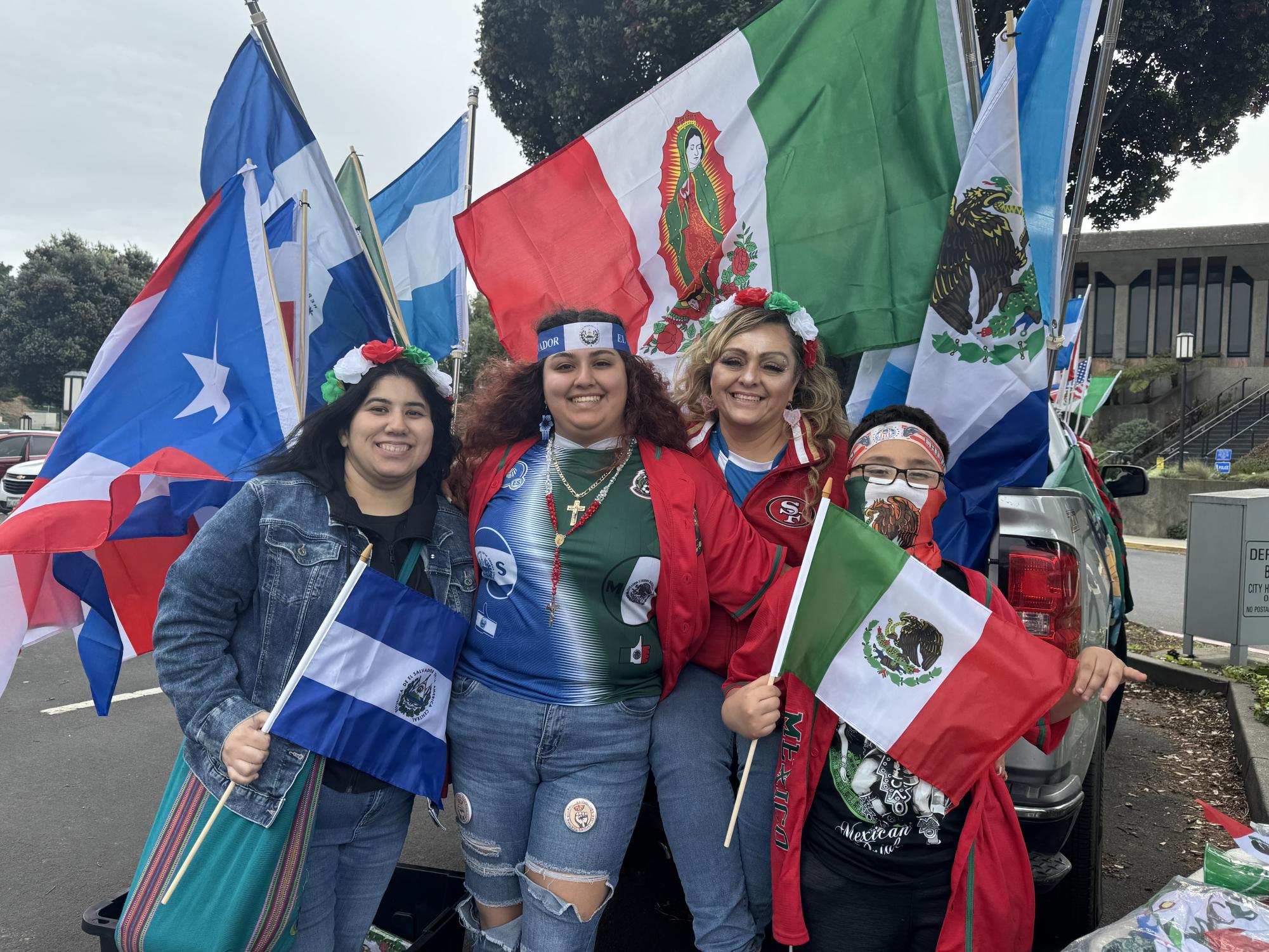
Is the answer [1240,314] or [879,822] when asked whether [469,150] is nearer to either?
[879,822]

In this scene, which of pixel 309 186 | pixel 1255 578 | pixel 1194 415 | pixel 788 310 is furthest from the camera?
pixel 1194 415

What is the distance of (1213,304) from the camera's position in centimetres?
3325

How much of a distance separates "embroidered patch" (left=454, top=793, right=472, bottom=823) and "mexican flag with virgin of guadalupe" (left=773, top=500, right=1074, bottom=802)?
905 mm

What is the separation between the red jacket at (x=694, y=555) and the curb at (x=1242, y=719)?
3.21 meters

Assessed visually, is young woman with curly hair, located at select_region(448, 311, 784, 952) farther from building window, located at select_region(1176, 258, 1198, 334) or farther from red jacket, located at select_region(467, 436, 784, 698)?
building window, located at select_region(1176, 258, 1198, 334)

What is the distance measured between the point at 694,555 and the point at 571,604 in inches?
13.4

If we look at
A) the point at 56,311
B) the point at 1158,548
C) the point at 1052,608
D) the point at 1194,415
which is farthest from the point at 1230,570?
the point at 56,311

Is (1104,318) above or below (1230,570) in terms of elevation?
above

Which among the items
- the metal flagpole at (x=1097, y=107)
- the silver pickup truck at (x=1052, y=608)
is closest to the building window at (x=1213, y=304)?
A: the metal flagpole at (x=1097, y=107)

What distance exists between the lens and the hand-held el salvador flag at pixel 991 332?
10.4 ft

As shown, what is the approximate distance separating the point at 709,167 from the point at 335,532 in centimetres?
263

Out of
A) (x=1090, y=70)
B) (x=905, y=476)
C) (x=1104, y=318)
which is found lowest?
(x=905, y=476)

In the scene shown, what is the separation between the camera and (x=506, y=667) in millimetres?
2400

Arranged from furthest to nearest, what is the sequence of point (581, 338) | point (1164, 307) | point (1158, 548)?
point (1164, 307) → point (1158, 548) → point (581, 338)
